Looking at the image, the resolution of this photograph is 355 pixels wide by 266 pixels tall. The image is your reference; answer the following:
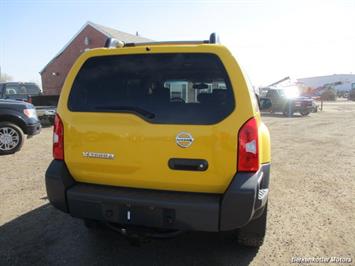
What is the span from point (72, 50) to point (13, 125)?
27.2m

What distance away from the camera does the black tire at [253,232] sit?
3.24 m

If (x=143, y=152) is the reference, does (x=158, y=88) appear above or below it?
above

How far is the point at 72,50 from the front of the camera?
33.3 metres

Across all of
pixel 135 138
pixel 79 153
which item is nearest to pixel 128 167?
pixel 135 138

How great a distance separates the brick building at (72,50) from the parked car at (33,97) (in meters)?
17.9

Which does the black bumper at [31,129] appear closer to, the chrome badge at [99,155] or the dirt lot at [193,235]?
the dirt lot at [193,235]

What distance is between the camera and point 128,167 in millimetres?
2852

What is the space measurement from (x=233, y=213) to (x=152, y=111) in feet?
3.48

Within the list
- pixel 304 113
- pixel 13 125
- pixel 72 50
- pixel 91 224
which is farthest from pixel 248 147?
pixel 72 50

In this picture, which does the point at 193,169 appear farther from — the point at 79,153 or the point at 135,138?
the point at 79,153

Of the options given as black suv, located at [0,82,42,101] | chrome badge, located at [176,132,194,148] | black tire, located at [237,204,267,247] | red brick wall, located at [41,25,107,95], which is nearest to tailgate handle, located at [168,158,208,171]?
chrome badge, located at [176,132,194,148]

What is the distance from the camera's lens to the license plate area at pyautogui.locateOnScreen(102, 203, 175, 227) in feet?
8.77

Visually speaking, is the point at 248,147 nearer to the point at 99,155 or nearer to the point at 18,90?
the point at 99,155

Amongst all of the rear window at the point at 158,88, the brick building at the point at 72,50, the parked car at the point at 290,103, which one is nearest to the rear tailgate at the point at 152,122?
the rear window at the point at 158,88
